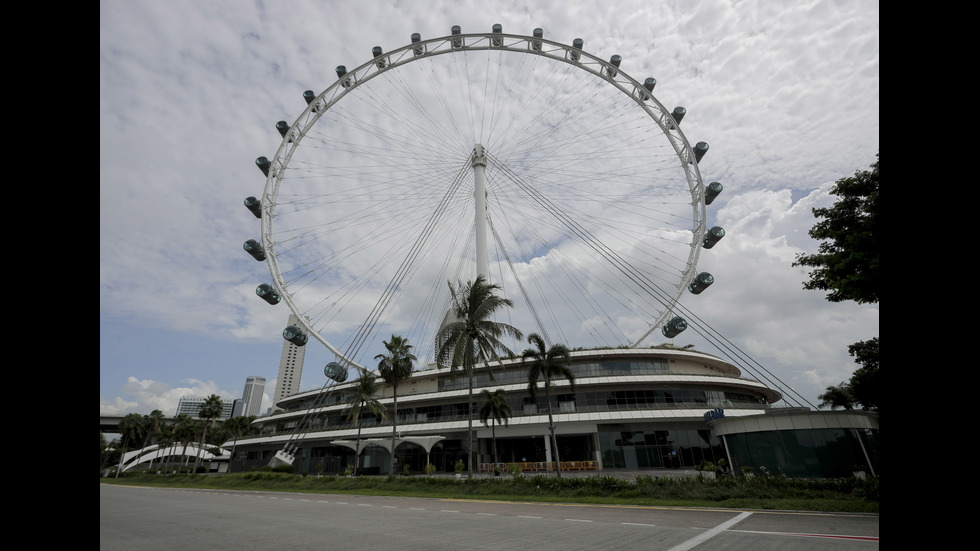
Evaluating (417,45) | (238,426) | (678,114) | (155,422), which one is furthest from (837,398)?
(155,422)

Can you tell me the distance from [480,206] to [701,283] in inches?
970

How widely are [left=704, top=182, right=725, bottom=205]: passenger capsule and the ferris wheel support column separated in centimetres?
2411

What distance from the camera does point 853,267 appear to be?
1712 cm

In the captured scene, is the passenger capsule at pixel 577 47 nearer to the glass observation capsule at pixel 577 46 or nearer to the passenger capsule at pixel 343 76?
the glass observation capsule at pixel 577 46

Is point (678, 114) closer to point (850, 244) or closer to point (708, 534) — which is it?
point (850, 244)

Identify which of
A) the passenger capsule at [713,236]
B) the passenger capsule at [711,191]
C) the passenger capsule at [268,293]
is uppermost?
the passenger capsule at [711,191]

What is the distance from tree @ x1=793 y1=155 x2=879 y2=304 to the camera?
16531 millimetres

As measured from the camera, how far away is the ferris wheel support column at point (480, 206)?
149ft

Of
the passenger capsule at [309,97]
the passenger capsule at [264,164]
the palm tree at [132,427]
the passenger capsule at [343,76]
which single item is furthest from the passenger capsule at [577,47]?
the palm tree at [132,427]

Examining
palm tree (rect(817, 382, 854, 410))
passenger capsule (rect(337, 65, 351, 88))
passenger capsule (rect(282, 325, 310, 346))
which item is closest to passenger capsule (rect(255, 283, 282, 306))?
passenger capsule (rect(282, 325, 310, 346))

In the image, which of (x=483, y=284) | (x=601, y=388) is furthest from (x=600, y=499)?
(x=601, y=388)

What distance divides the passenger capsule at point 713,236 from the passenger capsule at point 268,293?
45053 mm
